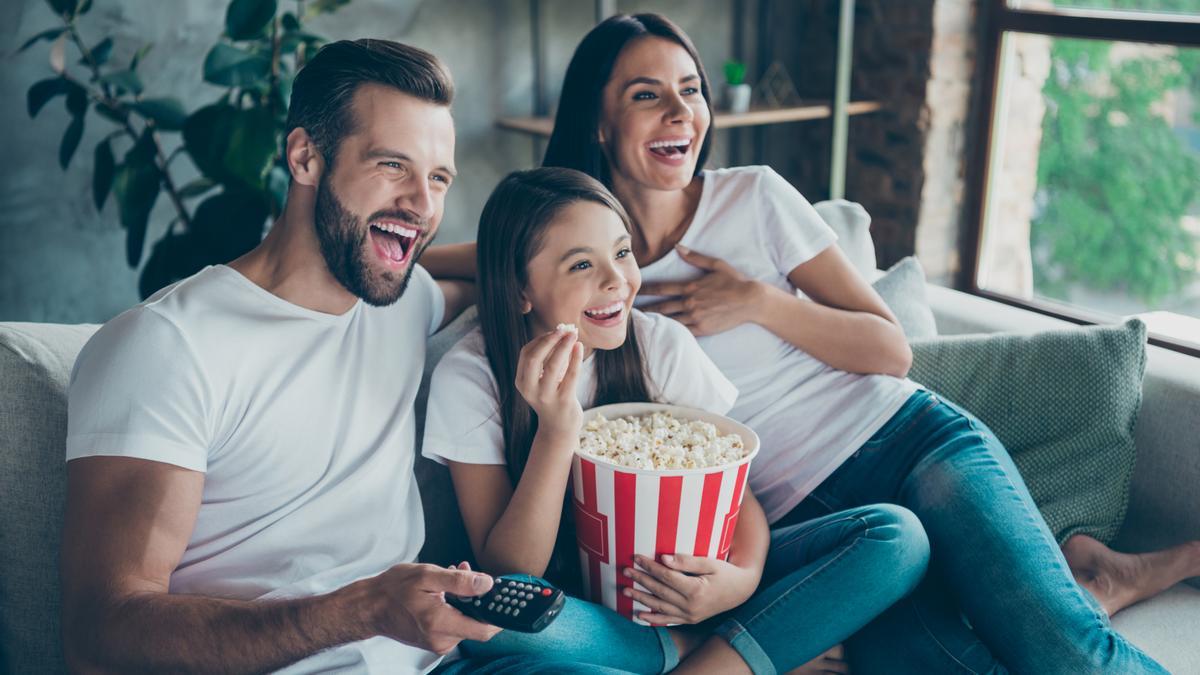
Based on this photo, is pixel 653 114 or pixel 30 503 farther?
pixel 653 114

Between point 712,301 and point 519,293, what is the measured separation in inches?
13.0

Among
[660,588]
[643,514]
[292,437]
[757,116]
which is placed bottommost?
[660,588]

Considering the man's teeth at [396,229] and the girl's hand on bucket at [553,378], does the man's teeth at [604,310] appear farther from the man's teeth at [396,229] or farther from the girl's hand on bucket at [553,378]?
the man's teeth at [396,229]

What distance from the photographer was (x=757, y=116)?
3682mm

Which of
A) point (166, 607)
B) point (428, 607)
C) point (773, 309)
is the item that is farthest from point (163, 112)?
point (428, 607)

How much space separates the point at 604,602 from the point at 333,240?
0.60 metres

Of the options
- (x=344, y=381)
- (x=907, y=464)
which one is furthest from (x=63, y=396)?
(x=907, y=464)

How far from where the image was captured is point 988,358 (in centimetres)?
188

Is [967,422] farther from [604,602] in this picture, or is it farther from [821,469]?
[604,602]

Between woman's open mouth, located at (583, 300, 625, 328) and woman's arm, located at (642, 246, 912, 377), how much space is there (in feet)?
0.70

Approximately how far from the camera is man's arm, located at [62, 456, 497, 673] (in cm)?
108

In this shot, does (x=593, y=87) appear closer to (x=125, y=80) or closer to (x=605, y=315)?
(x=605, y=315)

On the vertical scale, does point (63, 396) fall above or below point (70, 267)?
above

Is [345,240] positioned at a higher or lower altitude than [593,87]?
lower
